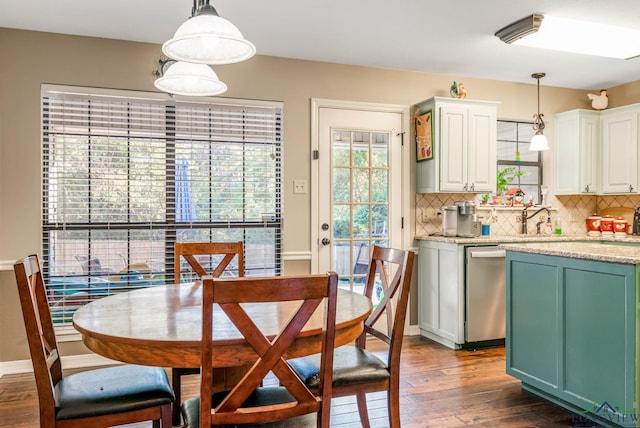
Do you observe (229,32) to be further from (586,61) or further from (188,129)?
(586,61)

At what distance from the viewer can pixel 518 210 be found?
4645 mm

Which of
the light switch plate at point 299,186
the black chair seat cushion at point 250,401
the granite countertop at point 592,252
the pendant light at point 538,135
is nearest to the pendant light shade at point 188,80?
the black chair seat cushion at point 250,401

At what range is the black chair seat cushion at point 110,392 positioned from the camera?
5.24ft

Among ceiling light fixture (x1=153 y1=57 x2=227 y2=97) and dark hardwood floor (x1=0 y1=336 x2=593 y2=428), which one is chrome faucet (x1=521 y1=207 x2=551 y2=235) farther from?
ceiling light fixture (x1=153 y1=57 x2=227 y2=97)

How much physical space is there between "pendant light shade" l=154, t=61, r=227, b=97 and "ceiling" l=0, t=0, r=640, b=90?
0.94 m

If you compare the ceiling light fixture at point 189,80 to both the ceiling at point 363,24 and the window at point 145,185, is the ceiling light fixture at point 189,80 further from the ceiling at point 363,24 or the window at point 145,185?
the window at point 145,185

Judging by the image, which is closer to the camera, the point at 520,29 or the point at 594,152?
the point at 520,29

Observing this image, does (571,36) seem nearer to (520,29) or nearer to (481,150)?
(520,29)

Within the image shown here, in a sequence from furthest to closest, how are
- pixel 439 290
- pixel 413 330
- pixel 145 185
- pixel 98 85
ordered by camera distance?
pixel 413 330
pixel 439 290
pixel 145 185
pixel 98 85

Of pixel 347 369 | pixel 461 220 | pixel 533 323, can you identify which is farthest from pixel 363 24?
pixel 347 369

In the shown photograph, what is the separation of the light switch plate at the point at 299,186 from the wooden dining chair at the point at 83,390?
7.22 feet

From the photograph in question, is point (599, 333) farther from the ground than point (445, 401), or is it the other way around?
point (599, 333)

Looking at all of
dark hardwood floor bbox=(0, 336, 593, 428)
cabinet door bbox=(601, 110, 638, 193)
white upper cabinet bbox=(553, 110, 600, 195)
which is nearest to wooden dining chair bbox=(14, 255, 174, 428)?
dark hardwood floor bbox=(0, 336, 593, 428)

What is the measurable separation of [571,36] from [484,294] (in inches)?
82.2
